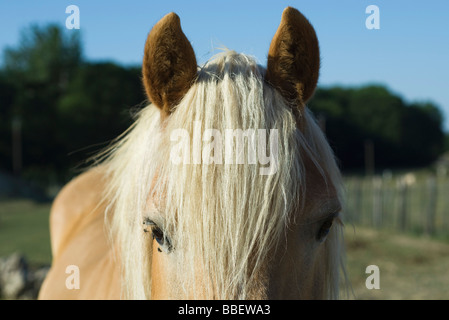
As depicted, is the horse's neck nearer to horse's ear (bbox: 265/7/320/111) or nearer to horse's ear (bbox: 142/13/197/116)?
horse's ear (bbox: 142/13/197/116)

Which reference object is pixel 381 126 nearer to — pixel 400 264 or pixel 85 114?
pixel 85 114

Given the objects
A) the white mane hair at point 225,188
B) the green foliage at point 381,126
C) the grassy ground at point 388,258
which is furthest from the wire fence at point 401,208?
the green foliage at point 381,126

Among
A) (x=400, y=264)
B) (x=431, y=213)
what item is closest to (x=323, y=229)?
(x=400, y=264)

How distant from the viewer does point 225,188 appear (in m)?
1.31

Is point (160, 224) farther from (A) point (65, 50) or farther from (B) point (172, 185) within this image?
(A) point (65, 50)

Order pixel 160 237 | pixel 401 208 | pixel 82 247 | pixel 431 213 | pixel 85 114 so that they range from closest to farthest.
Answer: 1. pixel 160 237
2. pixel 82 247
3. pixel 431 213
4. pixel 401 208
5. pixel 85 114

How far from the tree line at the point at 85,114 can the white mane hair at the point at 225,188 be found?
22898mm

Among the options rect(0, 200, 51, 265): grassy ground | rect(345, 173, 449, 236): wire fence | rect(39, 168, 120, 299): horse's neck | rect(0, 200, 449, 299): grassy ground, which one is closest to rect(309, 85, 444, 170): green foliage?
rect(345, 173, 449, 236): wire fence

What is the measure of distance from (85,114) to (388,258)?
29.9 meters

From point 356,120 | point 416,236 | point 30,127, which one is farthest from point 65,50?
point 416,236

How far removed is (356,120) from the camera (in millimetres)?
40594

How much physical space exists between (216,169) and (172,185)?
16 centimetres

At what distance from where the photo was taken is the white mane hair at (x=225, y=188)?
1289 millimetres

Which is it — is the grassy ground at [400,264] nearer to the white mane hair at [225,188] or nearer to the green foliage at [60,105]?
the white mane hair at [225,188]
